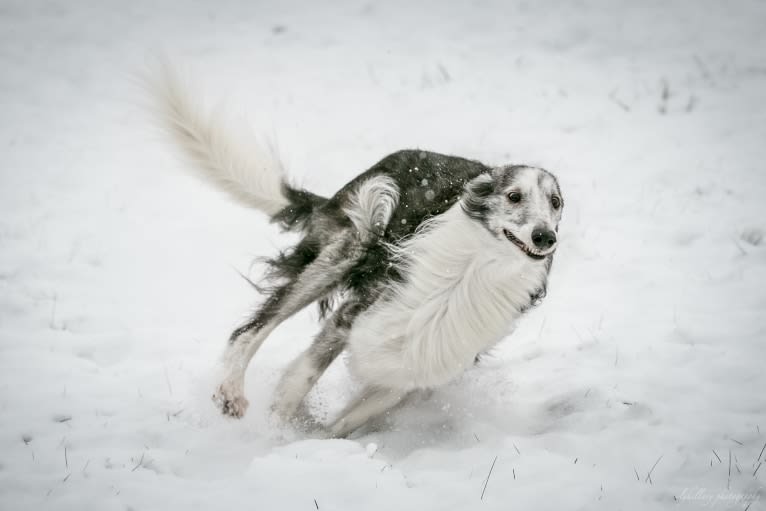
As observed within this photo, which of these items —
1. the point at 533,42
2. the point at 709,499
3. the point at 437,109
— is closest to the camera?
the point at 709,499

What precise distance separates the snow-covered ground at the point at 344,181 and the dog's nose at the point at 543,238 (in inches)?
39.9

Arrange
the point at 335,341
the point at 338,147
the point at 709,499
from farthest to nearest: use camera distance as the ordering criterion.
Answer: the point at 338,147
the point at 335,341
the point at 709,499

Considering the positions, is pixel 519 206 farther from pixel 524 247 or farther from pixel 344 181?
pixel 344 181

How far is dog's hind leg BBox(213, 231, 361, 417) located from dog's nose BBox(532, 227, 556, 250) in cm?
124

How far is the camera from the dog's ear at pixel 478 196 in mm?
3322

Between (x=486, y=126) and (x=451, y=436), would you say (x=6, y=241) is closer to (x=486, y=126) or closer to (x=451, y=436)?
(x=451, y=436)

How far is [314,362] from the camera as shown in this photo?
12.3 feet

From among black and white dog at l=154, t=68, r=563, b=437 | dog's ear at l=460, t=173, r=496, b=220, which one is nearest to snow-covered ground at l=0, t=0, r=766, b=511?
black and white dog at l=154, t=68, r=563, b=437

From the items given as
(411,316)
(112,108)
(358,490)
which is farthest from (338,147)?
(358,490)

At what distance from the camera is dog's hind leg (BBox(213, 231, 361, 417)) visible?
3.67m

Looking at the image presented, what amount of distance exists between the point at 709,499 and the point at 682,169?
174 inches

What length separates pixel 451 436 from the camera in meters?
3.49

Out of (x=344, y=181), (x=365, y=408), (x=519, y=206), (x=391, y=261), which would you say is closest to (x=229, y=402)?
(x=365, y=408)

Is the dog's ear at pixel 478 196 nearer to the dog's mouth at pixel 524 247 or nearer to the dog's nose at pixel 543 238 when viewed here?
the dog's mouth at pixel 524 247
